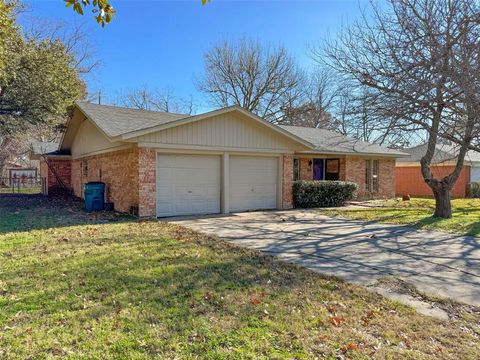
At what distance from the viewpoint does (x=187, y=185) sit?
469 inches

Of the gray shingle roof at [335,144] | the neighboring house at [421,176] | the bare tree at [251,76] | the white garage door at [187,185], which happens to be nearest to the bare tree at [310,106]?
the bare tree at [251,76]

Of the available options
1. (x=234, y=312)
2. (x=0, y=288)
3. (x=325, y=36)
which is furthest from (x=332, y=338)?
(x=325, y=36)

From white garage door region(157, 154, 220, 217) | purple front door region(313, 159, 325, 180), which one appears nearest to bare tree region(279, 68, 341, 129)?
purple front door region(313, 159, 325, 180)

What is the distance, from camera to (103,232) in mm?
8547

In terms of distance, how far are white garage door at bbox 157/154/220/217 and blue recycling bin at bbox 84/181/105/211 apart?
301 centimetres

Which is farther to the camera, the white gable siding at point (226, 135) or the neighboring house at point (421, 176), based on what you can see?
the neighboring house at point (421, 176)

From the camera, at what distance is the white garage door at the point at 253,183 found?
13.0 meters

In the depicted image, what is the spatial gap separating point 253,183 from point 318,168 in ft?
18.9

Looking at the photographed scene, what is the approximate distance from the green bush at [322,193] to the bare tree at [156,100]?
81.6ft

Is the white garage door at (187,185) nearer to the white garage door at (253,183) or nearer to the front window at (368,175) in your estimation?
the white garage door at (253,183)

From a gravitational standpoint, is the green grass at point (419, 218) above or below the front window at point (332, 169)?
below

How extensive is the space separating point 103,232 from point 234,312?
5667mm

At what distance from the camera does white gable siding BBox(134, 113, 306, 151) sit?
36.5 feet

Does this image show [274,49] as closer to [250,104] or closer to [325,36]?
[250,104]
